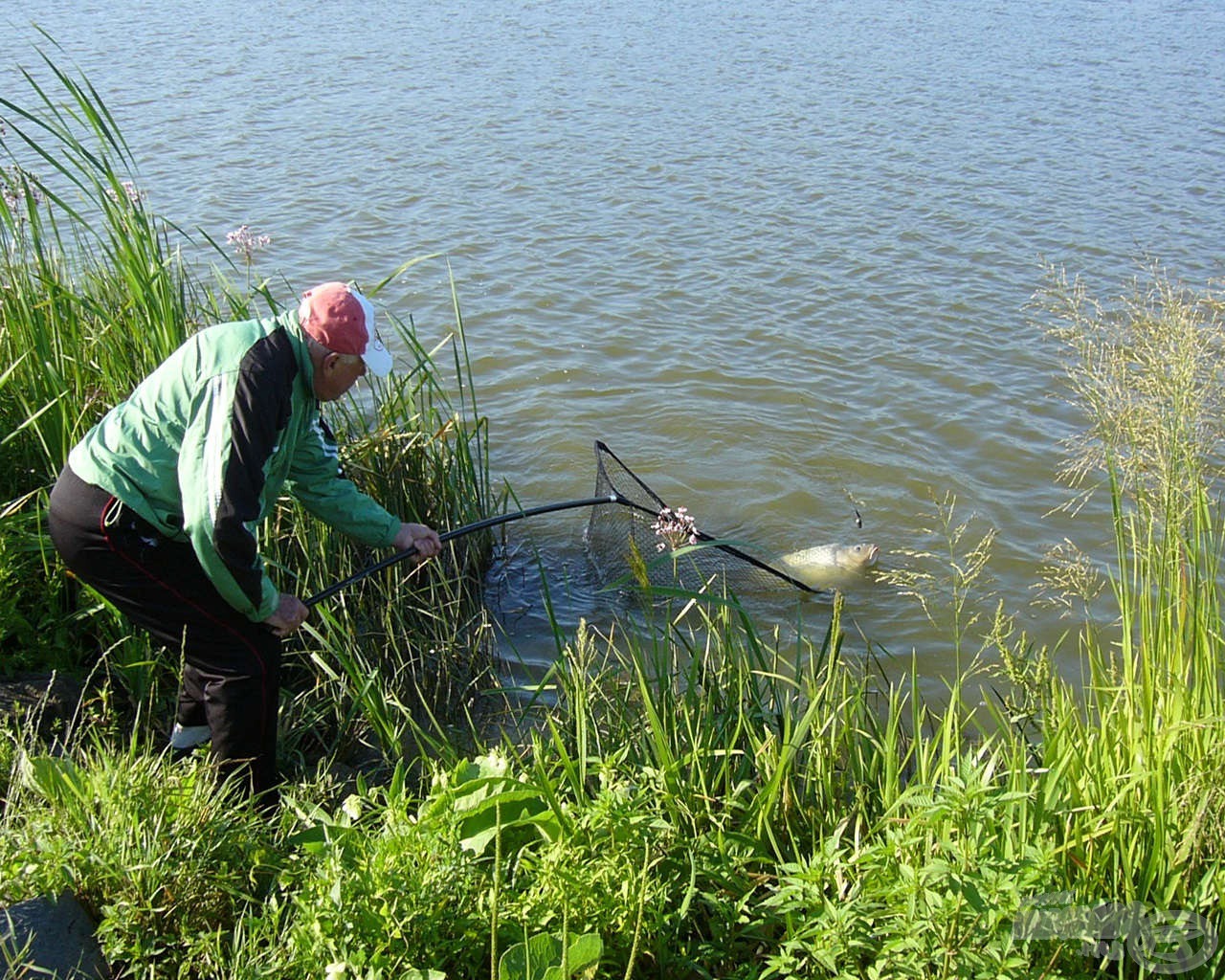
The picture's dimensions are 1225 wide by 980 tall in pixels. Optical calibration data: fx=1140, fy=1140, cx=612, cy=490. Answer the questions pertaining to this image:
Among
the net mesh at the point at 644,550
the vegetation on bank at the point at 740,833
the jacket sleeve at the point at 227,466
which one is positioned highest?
the jacket sleeve at the point at 227,466

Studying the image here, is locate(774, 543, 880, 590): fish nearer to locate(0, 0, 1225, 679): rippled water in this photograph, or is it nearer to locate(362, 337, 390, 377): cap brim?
locate(0, 0, 1225, 679): rippled water

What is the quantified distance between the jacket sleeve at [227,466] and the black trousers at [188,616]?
0.24 metres

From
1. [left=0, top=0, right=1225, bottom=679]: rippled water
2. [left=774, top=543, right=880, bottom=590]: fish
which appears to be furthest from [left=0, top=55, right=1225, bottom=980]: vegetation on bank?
[left=0, top=0, right=1225, bottom=679]: rippled water

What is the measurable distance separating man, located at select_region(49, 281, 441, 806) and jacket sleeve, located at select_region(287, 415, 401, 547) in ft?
0.11

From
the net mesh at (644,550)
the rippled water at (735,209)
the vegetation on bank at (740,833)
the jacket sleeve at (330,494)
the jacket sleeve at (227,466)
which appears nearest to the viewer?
the vegetation on bank at (740,833)

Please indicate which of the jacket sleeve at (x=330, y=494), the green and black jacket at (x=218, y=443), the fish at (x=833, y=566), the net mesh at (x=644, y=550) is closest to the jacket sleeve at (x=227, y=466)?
the green and black jacket at (x=218, y=443)

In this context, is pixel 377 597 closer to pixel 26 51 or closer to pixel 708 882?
pixel 708 882

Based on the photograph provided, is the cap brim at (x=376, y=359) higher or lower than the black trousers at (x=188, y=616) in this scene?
higher

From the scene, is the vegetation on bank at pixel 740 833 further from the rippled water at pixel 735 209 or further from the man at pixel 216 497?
the rippled water at pixel 735 209

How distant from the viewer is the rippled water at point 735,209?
666cm

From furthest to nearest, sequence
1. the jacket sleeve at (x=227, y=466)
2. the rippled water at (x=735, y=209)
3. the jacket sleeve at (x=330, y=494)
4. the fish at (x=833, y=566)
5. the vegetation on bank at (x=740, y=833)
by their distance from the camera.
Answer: the rippled water at (x=735, y=209) < the fish at (x=833, y=566) < the jacket sleeve at (x=330, y=494) < the jacket sleeve at (x=227, y=466) < the vegetation on bank at (x=740, y=833)

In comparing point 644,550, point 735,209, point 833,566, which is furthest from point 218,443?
point 735,209

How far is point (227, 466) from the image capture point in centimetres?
312

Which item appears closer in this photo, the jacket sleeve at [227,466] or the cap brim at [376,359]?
the jacket sleeve at [227,466]
